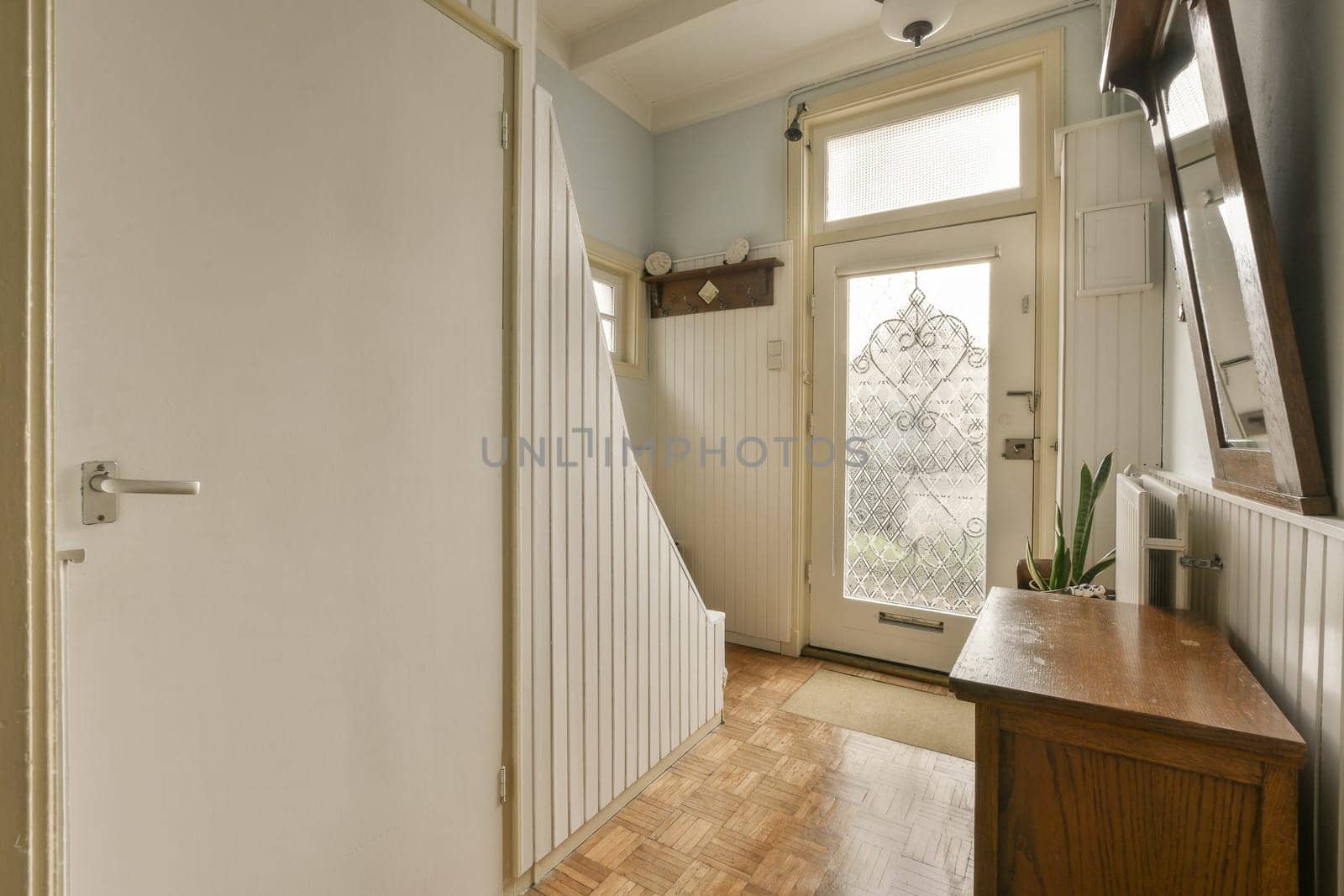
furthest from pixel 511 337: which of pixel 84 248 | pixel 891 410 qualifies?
pixel 891 410

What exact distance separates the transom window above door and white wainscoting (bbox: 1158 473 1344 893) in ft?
7.14

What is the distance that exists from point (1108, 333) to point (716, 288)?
6.13ft

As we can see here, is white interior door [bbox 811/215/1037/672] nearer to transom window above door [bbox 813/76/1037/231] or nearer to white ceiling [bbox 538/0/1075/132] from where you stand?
transom window above door [bbox 813/76/1037/231]

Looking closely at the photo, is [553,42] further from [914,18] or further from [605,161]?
[914,18]

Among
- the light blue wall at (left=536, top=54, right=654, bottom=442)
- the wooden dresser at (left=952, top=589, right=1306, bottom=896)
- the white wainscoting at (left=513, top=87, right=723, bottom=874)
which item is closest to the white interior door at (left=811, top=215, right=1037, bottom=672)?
the light blue wall at (left=536, top=54, right=654, bottom=442)

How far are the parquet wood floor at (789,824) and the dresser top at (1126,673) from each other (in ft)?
2.92

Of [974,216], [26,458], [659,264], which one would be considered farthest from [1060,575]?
[659,264]

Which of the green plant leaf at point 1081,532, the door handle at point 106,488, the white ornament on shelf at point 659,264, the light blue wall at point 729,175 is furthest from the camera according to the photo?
the white ornament on shelf at point 659,264

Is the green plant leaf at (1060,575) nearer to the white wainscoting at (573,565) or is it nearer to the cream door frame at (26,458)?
the white wainscoting at (573,565)

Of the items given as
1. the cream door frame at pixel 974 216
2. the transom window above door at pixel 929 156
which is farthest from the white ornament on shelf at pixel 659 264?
the transom window above door at pixel 929 156

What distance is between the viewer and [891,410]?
10.1 ft

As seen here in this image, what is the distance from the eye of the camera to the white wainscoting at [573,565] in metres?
1.62

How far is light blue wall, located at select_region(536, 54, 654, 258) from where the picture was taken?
310cm

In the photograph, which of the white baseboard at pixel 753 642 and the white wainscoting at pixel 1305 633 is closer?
the white wainscoting at pixel 1305 633
